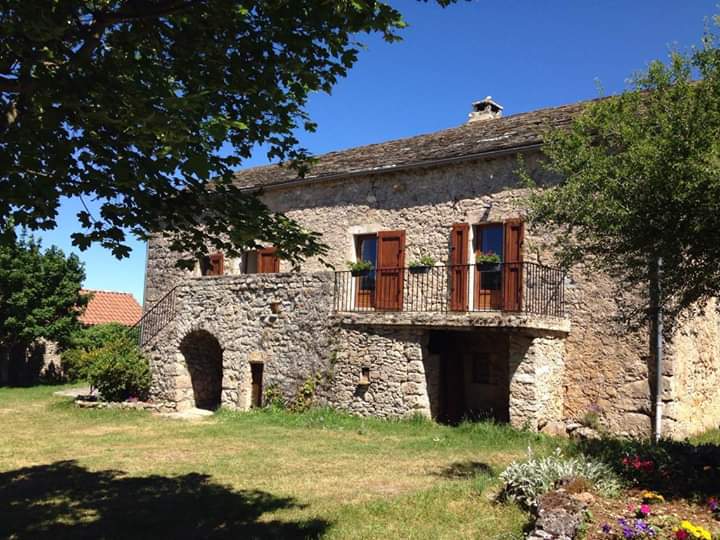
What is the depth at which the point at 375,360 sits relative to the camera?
13562 mm

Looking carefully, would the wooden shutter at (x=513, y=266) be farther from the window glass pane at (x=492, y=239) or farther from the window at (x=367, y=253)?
the window at (x=367, y=253)

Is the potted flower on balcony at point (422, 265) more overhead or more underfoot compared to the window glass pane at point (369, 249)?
more underfoot

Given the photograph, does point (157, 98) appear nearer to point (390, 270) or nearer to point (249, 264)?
point (390, 270)

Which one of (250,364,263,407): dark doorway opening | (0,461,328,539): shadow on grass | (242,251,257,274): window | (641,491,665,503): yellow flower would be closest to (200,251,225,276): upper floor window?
(242,251,257,274): window

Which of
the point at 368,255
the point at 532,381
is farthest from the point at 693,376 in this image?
the point at 368,255

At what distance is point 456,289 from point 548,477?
23.4 feet

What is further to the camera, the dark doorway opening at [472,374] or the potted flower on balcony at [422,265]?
the potted flower on balcony at [422,265]

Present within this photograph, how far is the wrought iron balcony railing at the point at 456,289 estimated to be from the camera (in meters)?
12.6

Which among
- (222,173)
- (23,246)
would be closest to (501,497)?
(222,173)

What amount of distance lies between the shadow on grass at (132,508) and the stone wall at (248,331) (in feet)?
20.2

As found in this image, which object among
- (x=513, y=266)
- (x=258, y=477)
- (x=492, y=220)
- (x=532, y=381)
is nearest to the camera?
(x=258, y=477)

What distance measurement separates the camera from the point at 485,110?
17.5 metres

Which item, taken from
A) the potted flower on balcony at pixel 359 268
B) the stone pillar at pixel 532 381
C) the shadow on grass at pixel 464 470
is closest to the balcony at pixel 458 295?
the potted flower on balcony at pixel 359 268

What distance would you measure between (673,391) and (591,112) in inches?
236
